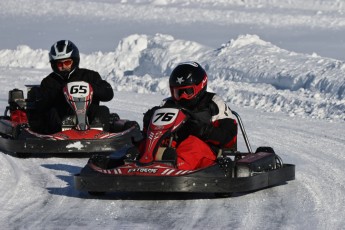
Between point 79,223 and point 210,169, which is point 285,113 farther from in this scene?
point 79,223

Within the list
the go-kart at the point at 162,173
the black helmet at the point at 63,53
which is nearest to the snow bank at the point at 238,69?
the black helmet at the point at 63,53

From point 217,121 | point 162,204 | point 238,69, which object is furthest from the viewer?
point 238,69

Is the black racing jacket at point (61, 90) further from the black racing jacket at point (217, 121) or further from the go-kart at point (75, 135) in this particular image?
the black racing jacket at point (217, 121)

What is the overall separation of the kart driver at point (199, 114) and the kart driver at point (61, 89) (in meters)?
3.11

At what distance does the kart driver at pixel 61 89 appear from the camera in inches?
505

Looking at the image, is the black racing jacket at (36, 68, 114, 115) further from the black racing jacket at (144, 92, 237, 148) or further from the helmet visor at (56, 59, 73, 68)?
the black racing jacket at (144, 92, 237, 148)

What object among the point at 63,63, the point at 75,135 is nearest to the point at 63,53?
the point at 63,63

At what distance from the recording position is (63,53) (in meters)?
13.1

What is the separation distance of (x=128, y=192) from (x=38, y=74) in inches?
916

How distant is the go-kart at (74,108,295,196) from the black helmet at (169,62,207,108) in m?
0.30

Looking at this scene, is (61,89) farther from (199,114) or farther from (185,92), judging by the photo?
(199,114)

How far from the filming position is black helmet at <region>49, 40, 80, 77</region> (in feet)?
42.9

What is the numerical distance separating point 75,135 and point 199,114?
3.07 meters

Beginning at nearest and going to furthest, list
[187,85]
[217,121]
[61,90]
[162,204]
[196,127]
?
[162,204], [196,127], [187,85], [217,121], [61,90]
